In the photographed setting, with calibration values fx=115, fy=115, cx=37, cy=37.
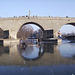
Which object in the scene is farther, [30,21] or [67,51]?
[30,21]

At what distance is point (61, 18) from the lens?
41344 mm

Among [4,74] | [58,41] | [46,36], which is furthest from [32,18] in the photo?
[4,74]

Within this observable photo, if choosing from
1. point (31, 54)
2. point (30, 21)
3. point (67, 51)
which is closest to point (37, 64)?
point (31, 54)

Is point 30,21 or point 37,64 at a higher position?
point 30,21

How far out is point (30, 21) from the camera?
129ft

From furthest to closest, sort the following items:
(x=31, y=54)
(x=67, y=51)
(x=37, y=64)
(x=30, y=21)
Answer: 1. (x=30, y=21)
2. (x=67, y=51)
3. (x=31, y=54)
4. (x=37, y=64)

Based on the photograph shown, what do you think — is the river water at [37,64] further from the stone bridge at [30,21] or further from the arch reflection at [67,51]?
the stone bridge at [30,21]

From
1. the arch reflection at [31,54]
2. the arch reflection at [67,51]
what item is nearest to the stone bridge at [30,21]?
the arch reflection at [67,51]

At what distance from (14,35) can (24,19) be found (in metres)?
6.41

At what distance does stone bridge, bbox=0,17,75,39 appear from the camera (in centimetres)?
3894

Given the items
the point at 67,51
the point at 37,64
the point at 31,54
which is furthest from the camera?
the point at 67,51

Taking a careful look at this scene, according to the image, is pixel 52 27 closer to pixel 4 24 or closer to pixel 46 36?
pixel 46 36

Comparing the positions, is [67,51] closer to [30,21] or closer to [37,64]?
[37,64]

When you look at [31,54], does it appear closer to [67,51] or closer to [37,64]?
[37,64]
